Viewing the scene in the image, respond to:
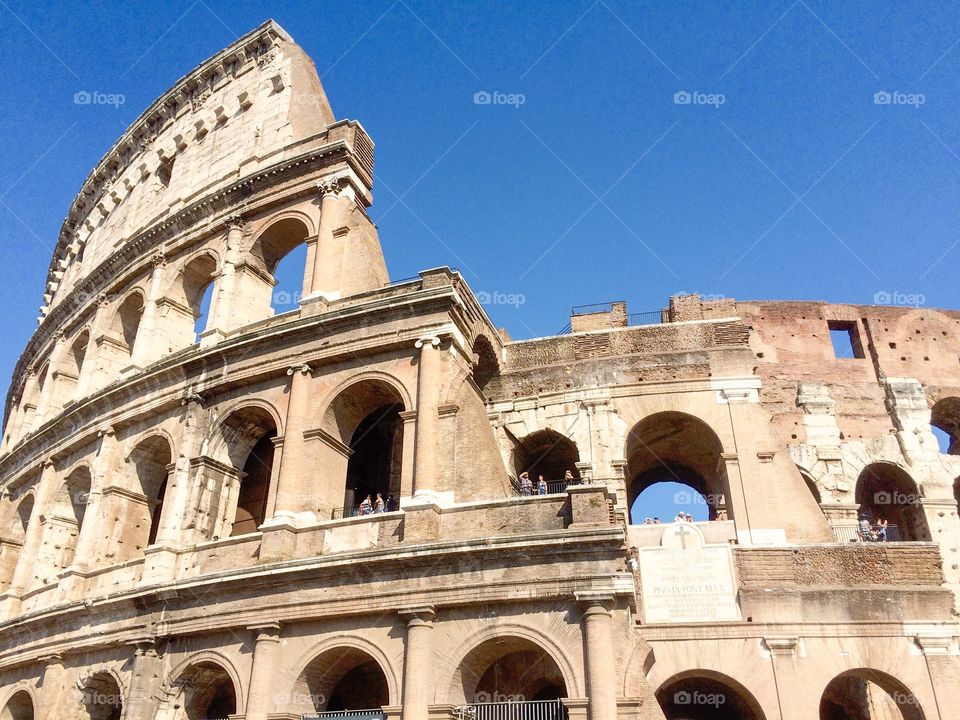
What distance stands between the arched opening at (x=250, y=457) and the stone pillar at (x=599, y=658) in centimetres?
679

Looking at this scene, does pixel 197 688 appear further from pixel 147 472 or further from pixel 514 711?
pixel 514 711

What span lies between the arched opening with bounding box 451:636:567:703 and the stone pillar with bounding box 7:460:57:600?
1118 centimetres

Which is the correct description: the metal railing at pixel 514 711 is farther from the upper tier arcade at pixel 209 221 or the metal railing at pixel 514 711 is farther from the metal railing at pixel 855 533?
the upper tier arcade at pixel 209 221

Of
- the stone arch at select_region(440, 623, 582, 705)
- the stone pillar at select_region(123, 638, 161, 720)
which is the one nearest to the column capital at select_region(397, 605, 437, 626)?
the stone arch at select_region(440, 623, 582, 705)

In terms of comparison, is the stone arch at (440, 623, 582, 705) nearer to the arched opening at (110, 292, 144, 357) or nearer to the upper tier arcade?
the upper tier arcade

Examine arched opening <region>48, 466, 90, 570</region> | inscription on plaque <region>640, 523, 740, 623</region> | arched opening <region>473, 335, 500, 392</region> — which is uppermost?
arched opening <region>473, 335, 500, 392</region>

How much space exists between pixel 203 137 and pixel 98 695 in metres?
14.4

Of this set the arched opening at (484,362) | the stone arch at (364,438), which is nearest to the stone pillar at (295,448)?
the stone arch at (364,438)

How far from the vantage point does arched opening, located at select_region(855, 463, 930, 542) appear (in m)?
17.8

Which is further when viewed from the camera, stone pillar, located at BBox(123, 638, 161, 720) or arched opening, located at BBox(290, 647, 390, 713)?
stone pillar, located at BBox(123, 638, 161, 720)

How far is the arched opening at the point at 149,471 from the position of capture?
16500mm

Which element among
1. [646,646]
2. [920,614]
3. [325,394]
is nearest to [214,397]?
[325,394]

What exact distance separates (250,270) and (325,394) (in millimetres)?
4805

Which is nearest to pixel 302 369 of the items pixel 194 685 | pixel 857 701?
pixel 194 685
